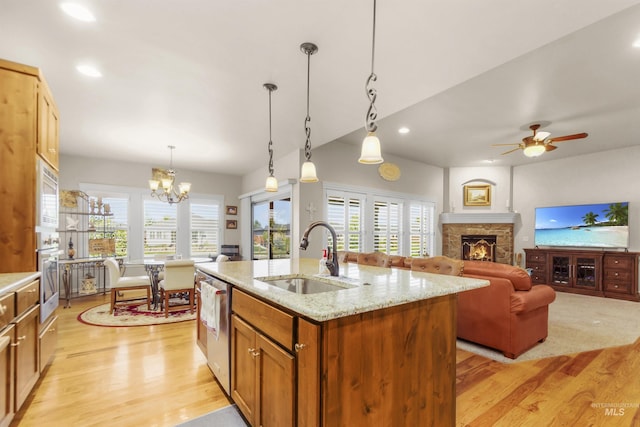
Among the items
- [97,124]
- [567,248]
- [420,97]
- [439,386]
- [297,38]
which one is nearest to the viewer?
[439,386]

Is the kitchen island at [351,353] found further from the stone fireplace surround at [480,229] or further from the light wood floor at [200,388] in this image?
the stone fireplace surround at [480,229]

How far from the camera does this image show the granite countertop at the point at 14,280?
177 centimetres

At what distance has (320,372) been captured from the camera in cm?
120

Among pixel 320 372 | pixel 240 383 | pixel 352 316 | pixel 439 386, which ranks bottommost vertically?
pixel 240 383

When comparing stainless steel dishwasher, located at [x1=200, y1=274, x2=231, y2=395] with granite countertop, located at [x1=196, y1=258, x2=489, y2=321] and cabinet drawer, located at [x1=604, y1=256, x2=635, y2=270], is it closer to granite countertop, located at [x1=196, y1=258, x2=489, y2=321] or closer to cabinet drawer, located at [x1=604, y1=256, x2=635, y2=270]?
granite countertop, located at [x1=196, y1=258, x2=489, y2=321]

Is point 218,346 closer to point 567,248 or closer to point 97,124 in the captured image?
point 97,124

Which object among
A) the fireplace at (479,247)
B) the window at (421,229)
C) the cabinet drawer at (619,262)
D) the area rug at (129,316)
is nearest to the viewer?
the area rug at (129,316)

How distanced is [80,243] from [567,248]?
1012 centimetres

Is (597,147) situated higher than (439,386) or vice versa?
(597,147)

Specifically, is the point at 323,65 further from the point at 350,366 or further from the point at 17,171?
the point at 17,171

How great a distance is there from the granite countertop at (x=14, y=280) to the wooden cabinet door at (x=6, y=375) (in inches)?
9.3

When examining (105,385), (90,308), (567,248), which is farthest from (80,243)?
(567,248)

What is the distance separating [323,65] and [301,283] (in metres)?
1.88

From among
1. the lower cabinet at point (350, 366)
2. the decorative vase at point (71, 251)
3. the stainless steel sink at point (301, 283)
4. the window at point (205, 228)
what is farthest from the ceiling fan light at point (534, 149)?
the decorative vase at point (71, 251)
